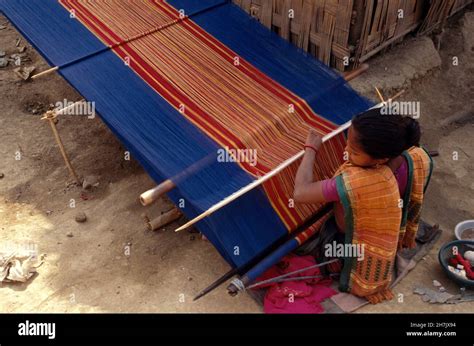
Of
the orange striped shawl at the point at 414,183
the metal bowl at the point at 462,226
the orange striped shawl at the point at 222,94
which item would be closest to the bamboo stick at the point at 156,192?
the orange striped shawl at the point at 222,94

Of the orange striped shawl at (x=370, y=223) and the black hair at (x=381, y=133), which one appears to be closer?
the black hair at (x=381, y=133)

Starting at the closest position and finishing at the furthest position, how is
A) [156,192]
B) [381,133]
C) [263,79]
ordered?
[381,133] → [156,192] → [263,79]

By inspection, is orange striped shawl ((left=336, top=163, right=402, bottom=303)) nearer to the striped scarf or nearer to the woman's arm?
the striped scarf

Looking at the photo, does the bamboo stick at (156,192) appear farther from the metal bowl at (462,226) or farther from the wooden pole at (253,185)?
the metal bowl at (462,226)

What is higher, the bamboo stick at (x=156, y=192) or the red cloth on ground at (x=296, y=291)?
the bamboo stick at (x=156, y=192)

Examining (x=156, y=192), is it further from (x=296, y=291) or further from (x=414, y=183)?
(x=414, y=183)

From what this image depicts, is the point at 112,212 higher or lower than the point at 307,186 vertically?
lower

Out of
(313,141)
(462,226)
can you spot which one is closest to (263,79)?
(313,141)

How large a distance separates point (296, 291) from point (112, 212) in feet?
5.33

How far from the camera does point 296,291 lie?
123 inches

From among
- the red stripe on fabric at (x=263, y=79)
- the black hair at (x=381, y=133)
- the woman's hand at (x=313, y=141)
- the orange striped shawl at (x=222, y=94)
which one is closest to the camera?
the black hair at (x=381, y=133)

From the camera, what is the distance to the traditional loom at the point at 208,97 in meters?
3.10

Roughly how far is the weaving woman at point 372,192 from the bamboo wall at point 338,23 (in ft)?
3.88
